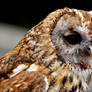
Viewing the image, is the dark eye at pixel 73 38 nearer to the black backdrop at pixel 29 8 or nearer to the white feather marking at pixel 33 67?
the white feather marking at pixel 33 67

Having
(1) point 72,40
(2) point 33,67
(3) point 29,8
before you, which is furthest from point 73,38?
(3) point 29,8

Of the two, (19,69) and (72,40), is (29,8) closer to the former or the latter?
(72,40)

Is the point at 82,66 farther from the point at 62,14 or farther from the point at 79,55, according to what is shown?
the point at 62,14

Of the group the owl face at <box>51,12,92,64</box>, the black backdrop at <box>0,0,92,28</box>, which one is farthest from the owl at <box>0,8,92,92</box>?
the black backdrop at <box>0,0,92,28</box>

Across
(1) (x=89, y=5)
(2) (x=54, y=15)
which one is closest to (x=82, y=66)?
(2) (x=54, y=15)

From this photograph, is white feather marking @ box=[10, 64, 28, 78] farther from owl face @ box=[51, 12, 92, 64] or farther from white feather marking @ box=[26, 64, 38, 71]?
owl face @ box=[51, 12, 92, 64]

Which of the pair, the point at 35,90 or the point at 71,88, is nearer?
the point at 35,90
